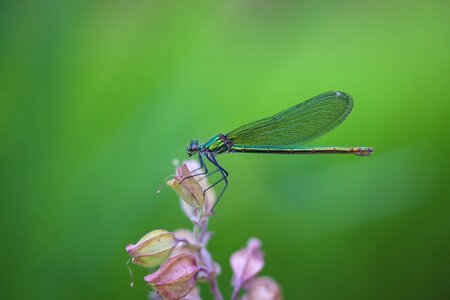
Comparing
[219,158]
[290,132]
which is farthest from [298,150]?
[219,158]

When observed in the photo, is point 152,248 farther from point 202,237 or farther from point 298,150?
point 298,150

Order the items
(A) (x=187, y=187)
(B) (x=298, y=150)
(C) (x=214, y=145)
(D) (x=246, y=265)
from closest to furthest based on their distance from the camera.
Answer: (A) (x=187, y=187) → (D) (x=246, y=265) → (C) (x=214, y=145) → (B) (x=298, y=150)

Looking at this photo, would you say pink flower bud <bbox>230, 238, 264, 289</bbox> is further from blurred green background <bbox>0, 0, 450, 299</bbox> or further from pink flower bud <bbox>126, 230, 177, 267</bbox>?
blurred green background <bbox>0, 0, 450, 299</bbox>

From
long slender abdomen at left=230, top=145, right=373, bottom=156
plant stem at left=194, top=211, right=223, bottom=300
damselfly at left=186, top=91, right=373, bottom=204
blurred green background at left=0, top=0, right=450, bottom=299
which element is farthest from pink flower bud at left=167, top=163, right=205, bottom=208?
blurred green background at left=0, top=0, right=450, bottom=299

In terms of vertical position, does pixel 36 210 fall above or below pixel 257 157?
above

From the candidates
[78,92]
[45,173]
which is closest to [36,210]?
[45,173]

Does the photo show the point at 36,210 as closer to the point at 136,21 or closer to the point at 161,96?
the point at 161,96
